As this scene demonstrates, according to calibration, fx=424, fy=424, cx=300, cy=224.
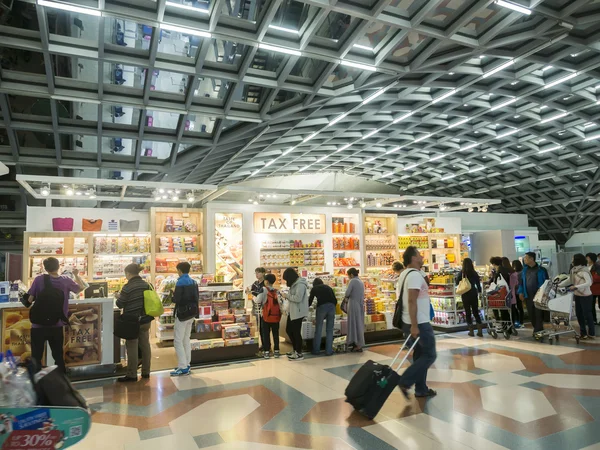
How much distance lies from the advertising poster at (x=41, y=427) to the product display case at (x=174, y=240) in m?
8.22

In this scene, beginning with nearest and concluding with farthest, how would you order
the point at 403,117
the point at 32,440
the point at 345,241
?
1. the point at 32,440
2. the point at 403,117
3. the point at 345,241

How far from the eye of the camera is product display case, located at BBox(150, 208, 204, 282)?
34.3 ft

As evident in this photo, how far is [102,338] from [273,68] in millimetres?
6159

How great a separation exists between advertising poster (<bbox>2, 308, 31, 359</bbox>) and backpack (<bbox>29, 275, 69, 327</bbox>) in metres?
0.85

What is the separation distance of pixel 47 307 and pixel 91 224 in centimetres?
526

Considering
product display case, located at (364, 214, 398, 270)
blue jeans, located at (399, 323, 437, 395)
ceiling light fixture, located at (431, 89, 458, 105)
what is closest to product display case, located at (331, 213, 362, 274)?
product display case, located at (364, 214, 398, 270)

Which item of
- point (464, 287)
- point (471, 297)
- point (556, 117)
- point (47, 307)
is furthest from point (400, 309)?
point (556, 117)

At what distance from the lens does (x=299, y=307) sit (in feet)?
22.4

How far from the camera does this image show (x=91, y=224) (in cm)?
1002

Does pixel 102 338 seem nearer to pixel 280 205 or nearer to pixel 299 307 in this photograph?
pixel 299 307

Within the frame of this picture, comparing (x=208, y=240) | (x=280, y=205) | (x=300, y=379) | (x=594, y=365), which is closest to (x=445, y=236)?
(x=280, y=205)

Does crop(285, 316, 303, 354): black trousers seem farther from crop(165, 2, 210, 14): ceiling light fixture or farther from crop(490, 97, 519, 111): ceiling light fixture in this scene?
crop(490, 97, 519, 111): ceiling light fixture

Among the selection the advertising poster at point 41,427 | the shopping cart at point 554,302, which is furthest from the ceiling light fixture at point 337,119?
the advertising poster at point 41,427

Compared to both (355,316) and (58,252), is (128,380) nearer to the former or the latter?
(355,316)
